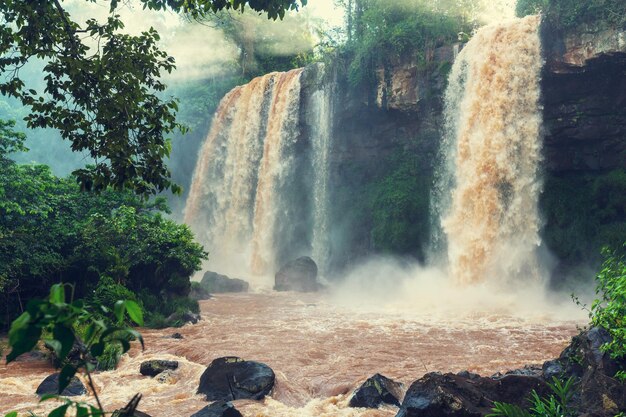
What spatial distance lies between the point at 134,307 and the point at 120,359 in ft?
41.3

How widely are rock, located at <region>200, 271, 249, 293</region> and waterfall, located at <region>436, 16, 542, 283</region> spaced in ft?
33.9

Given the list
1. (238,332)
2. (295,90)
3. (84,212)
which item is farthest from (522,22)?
(84,212)

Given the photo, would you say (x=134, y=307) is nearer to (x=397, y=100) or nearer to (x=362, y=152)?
(x=397, y=100)

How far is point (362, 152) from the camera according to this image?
31.5 meters

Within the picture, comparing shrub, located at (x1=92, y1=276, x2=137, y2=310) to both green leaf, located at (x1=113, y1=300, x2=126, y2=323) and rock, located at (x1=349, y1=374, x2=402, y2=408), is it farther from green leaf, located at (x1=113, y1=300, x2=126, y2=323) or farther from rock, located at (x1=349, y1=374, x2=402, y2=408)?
green leaf, located at (x1=113, y1=300, x2=126, y2=323)

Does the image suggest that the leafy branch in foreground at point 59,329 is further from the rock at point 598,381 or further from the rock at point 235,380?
the rock at point 235,380

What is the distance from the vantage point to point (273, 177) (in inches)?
1287

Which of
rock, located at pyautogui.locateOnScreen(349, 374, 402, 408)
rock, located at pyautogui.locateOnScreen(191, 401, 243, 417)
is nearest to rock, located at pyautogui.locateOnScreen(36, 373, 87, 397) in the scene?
rock, located at pyautogui.locateOnScreen(191, 401, 243, 417)

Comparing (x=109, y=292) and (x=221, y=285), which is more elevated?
(x=221, y=285)

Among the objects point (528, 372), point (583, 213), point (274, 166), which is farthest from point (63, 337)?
point (274, 166)

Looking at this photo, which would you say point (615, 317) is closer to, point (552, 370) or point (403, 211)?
point (552, 370)

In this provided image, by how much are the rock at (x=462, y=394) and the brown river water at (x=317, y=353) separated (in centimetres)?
162

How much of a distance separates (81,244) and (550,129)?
17.6 m

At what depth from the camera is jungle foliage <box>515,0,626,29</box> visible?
19.5m
